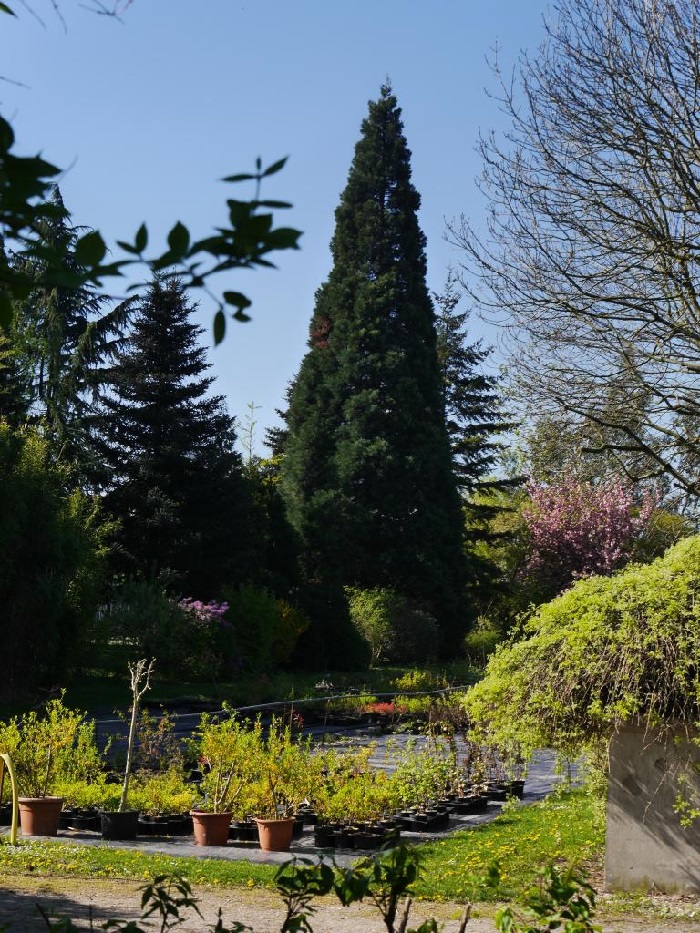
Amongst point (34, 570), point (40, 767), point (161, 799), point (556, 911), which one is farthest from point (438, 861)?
point (34, 570)

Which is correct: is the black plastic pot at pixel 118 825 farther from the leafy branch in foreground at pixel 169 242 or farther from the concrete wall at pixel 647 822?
the leafy branch in foreground at pixel 169 242

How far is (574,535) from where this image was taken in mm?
33250

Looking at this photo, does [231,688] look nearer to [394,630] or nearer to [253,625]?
[253,625]

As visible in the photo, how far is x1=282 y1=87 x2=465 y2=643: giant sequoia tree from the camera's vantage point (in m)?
30.9

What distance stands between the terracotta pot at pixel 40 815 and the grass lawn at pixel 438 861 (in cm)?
52

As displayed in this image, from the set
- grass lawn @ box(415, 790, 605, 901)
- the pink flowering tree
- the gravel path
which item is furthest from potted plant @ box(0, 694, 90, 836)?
the pink flowering tree

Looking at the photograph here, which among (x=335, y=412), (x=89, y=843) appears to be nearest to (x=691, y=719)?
(x=89, y=843)

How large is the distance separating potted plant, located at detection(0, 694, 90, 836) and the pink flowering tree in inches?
946

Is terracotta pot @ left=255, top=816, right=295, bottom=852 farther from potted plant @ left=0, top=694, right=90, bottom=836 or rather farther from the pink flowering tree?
the pink flowering tree

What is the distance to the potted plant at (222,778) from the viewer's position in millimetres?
8609

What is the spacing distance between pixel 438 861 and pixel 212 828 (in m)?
1.97

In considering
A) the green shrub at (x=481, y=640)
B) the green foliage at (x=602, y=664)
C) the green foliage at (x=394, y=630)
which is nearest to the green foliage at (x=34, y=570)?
the green foliage at (x=394, y=630)

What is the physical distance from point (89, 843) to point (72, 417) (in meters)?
22.3

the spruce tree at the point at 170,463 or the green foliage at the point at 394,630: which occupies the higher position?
the spruce tree at the point at 170,463
